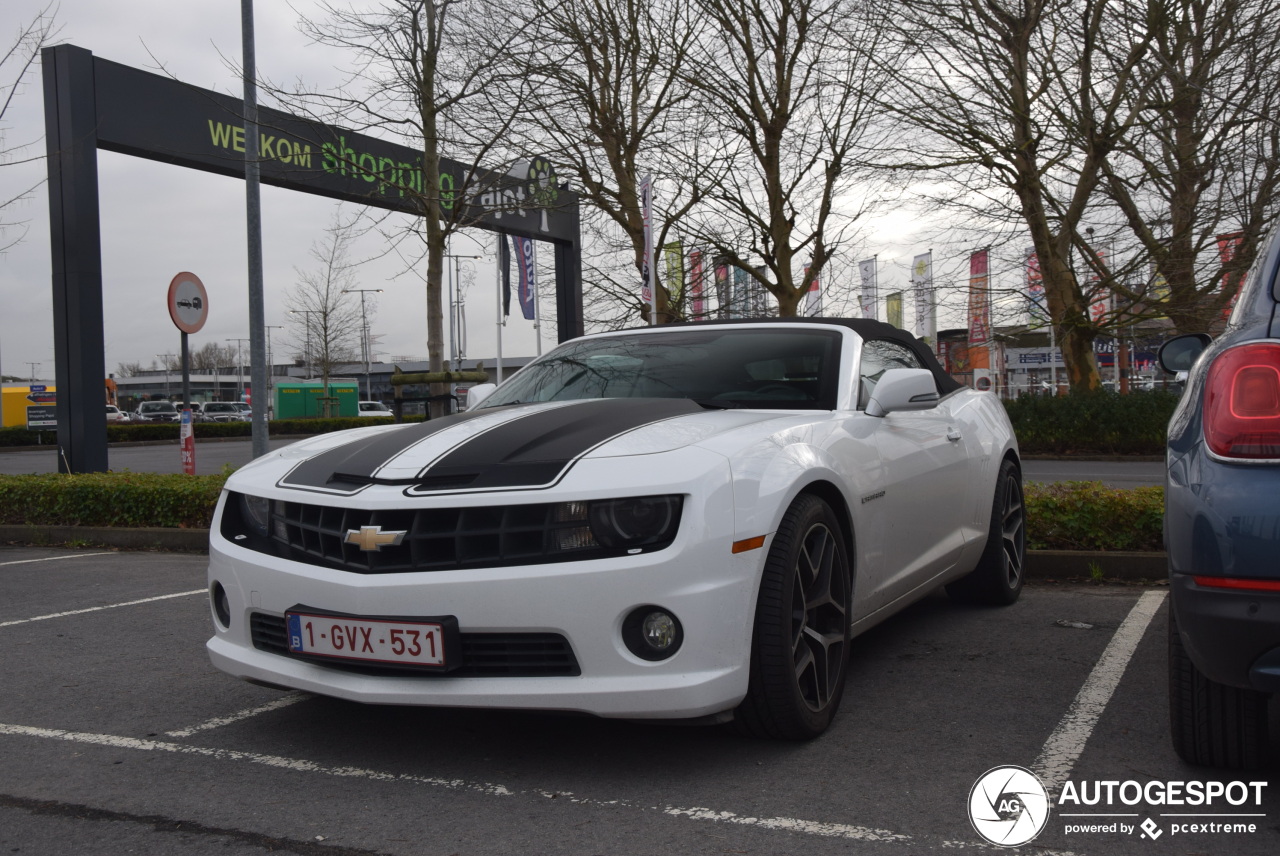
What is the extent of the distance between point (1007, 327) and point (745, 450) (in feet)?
54.0

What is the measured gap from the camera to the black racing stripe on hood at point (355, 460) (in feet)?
10.8

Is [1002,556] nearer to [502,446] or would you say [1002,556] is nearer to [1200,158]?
[502,446]

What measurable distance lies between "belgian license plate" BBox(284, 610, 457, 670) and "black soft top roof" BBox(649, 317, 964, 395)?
2112 mm

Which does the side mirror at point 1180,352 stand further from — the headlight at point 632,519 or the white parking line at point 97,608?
the white parking line at point 97,608

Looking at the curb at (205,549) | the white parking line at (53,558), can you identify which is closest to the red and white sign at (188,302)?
the curb at (205,549)

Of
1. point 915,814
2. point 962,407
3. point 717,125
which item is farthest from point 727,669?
point 717,125

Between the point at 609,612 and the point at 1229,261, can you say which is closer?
the point at 609,612

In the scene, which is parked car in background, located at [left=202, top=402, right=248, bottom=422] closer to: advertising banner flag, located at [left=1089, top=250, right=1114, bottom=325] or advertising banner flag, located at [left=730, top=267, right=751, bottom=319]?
advertising banner flag, located at [left=730, top=267, right=751, bottom=319]

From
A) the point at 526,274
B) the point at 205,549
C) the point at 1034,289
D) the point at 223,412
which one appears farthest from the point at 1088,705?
the point at 223,412

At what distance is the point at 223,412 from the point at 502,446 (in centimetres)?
5469

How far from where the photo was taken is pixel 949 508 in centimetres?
461

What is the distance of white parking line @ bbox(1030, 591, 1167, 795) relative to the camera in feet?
10.2

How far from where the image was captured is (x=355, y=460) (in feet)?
11.2

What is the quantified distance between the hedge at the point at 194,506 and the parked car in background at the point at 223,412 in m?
40.9
